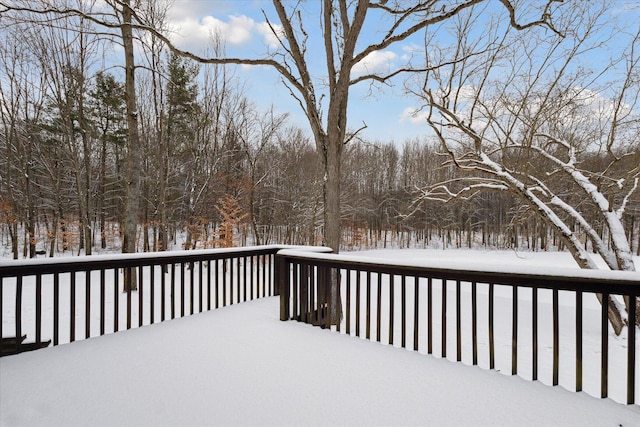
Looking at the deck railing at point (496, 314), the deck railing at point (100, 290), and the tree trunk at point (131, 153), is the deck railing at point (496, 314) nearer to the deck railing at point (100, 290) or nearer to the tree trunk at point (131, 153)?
the deck railing at point (100, 290)

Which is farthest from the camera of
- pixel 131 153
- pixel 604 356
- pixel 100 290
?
pixel 131 153

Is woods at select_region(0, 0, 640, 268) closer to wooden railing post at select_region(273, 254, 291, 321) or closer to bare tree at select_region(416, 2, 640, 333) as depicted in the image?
bare tree at select_region(416, 2, 640, 333)

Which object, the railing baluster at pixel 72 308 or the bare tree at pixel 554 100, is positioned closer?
the railing baluster at pixel 72 308

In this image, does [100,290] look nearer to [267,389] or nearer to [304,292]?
[304,292]

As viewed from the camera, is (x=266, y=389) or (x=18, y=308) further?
(x=18, y=308)

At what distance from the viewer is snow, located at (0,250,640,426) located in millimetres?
1769

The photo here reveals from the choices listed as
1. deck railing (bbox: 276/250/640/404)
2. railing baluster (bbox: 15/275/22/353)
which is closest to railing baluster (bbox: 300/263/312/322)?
deck railing (bbox: 276/250/640/404)

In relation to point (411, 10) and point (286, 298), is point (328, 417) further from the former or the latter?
point (411, 10)

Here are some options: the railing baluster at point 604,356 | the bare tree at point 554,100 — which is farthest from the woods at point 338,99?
the railing baluster at point 604,356

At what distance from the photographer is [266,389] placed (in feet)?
6.73

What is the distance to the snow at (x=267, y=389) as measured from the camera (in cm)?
177

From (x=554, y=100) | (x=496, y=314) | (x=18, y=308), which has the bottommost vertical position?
(x=496, y=314)

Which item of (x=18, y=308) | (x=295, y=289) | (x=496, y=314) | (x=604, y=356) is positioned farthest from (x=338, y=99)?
(x=496, y=314)

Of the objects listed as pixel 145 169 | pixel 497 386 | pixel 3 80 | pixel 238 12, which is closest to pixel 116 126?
pixel 145 169
